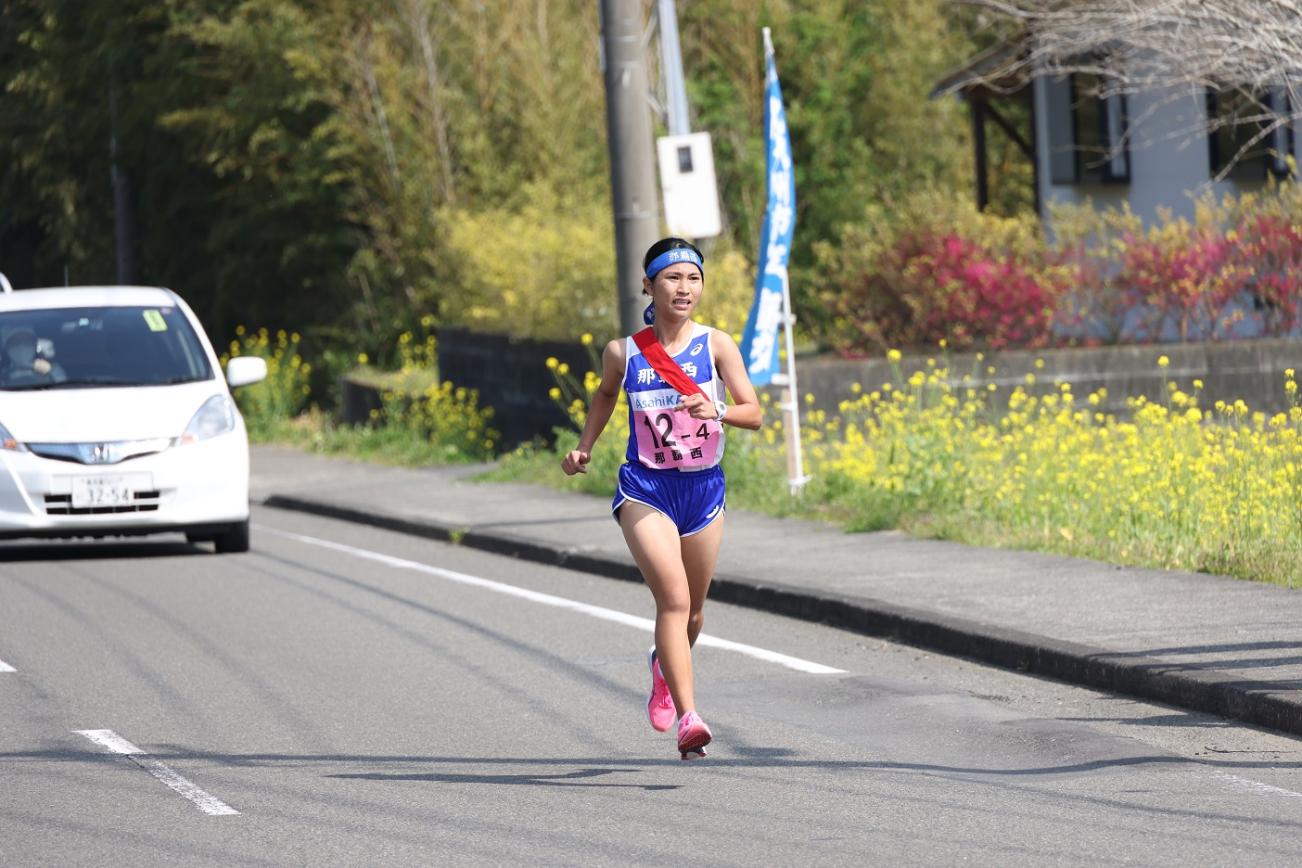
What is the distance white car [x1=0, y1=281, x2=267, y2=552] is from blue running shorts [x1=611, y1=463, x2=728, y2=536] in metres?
7.27

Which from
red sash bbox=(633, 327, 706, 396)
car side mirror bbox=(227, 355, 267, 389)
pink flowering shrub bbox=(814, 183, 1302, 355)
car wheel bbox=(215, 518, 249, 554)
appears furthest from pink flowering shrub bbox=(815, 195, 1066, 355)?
red sash bbox=(633, 327, 706, 396)

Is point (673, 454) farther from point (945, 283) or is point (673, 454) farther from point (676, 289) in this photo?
point (945, 283)

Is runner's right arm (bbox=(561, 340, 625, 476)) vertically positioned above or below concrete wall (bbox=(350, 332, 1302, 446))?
above

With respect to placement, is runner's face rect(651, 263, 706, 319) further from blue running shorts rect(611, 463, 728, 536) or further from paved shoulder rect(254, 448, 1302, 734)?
paved shoulder rect(254, 448, 1302, 734)

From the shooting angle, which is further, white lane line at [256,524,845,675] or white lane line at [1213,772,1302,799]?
white lane line at [256,524,845,675]

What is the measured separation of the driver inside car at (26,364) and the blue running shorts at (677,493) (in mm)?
8158

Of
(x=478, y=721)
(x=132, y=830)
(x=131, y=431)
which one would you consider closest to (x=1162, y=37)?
(x=131, y=431)

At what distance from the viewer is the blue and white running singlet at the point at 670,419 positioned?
25.2ft

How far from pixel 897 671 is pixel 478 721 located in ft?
6.75

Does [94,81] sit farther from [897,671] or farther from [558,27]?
[897,671]

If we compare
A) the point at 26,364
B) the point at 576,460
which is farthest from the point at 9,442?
the point at 576,460

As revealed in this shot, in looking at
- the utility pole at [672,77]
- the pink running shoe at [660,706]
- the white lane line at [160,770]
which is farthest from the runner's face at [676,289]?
the utility pole at [672,77]

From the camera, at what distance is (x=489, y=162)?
1168 inches

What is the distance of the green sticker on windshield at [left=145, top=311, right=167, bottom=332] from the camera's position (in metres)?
15.6
